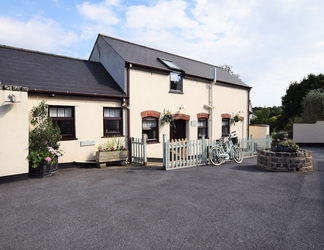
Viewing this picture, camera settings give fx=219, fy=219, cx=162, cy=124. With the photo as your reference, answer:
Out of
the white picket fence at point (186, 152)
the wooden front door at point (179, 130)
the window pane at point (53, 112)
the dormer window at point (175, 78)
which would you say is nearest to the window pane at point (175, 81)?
the dormer window at point (175, 78)

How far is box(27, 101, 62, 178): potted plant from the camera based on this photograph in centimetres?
720

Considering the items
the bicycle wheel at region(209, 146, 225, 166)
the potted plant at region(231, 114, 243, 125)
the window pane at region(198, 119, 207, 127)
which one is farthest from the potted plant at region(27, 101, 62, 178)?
the potted plant at region(231, 114, 243, 125)

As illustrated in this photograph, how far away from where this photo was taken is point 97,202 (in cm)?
→ 491

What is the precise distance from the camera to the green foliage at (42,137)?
7207 millimetres

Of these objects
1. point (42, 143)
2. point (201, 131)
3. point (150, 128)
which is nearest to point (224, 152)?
point (150, 128)

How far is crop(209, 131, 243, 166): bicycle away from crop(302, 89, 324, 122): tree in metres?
17.2

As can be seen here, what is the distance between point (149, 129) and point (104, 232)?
26.8 ft

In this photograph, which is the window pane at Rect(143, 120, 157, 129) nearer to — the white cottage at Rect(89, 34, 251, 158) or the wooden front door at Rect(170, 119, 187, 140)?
the white cottage at Rect(89, 34, 251, 158)

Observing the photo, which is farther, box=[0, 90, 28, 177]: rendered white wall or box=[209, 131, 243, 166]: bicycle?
box=[209, 131, 243, 166]: bicycle

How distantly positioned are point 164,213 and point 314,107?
986 inches

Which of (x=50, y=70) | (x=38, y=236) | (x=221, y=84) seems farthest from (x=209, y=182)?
(x=221, y=84)

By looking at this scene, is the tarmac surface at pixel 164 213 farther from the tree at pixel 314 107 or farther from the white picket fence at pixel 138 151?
the tree at pixel 314 107

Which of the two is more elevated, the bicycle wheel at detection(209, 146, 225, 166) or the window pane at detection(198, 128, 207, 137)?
the window pane at detection(198, 128, 207, 137)

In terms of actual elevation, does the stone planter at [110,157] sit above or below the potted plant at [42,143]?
below
